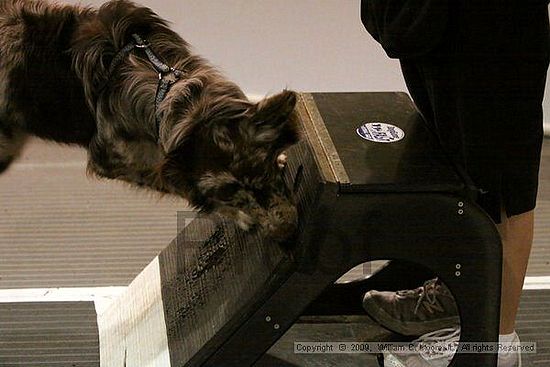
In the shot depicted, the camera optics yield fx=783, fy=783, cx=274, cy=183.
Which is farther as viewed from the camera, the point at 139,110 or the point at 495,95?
the point at 139,110

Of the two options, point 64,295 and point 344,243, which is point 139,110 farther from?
point 64,295

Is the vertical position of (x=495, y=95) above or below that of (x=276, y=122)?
above

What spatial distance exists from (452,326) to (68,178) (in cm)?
214

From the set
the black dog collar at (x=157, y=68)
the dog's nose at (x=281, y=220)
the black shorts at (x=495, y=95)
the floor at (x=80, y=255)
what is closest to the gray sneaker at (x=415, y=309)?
the floor at (x=80, y=255)

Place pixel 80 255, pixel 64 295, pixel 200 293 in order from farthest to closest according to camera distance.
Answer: pixel 80 255, pixel 64 295, pixel 200 293

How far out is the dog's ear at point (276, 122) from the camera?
1907mm

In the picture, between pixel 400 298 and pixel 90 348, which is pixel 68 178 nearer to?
pixel 90 348

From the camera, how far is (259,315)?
1958 millimetres

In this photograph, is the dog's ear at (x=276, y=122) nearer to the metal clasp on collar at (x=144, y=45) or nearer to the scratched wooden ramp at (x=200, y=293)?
the scratched wooden ramp at (x=200, y=293)

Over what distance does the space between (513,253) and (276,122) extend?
729 mm

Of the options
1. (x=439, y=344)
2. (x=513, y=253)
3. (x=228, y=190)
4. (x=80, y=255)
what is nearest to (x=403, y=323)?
(x=439, y=344)

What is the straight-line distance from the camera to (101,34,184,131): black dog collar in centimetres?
212

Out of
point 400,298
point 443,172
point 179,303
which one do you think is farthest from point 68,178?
point 443,172

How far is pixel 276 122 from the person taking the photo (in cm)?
198
